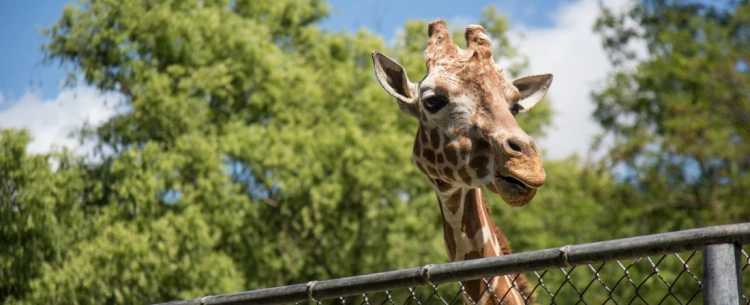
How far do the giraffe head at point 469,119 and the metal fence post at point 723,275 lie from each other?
1.25 meters

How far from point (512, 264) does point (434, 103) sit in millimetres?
1667

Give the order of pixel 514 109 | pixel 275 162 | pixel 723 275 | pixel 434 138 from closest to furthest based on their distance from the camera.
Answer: pixel 723 275, pixel 434 138, pixel 514 109, pixel 275 162

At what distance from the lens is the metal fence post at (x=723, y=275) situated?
9.49 feet

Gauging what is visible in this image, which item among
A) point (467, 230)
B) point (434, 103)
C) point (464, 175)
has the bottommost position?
point (467, 230)

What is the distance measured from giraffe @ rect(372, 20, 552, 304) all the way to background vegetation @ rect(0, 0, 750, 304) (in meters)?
13.3

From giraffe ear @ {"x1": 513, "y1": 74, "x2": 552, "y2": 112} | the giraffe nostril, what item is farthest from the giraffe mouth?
giraffe ear @ {"x1": 513, "y1": 74, "x2": 552, "y2": 112}

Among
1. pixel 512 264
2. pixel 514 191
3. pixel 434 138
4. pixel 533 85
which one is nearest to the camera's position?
pixel 512 264

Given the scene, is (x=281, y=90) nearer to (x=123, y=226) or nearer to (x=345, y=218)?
(x=345, y=218)

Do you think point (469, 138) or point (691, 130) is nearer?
point (469, 138)

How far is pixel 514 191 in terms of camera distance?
4.20 m

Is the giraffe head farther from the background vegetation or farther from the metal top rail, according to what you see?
the background vegetation

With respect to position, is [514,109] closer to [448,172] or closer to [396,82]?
[448,172]

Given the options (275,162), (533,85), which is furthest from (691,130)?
(533,85)

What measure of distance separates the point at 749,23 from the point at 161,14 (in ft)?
51.6
